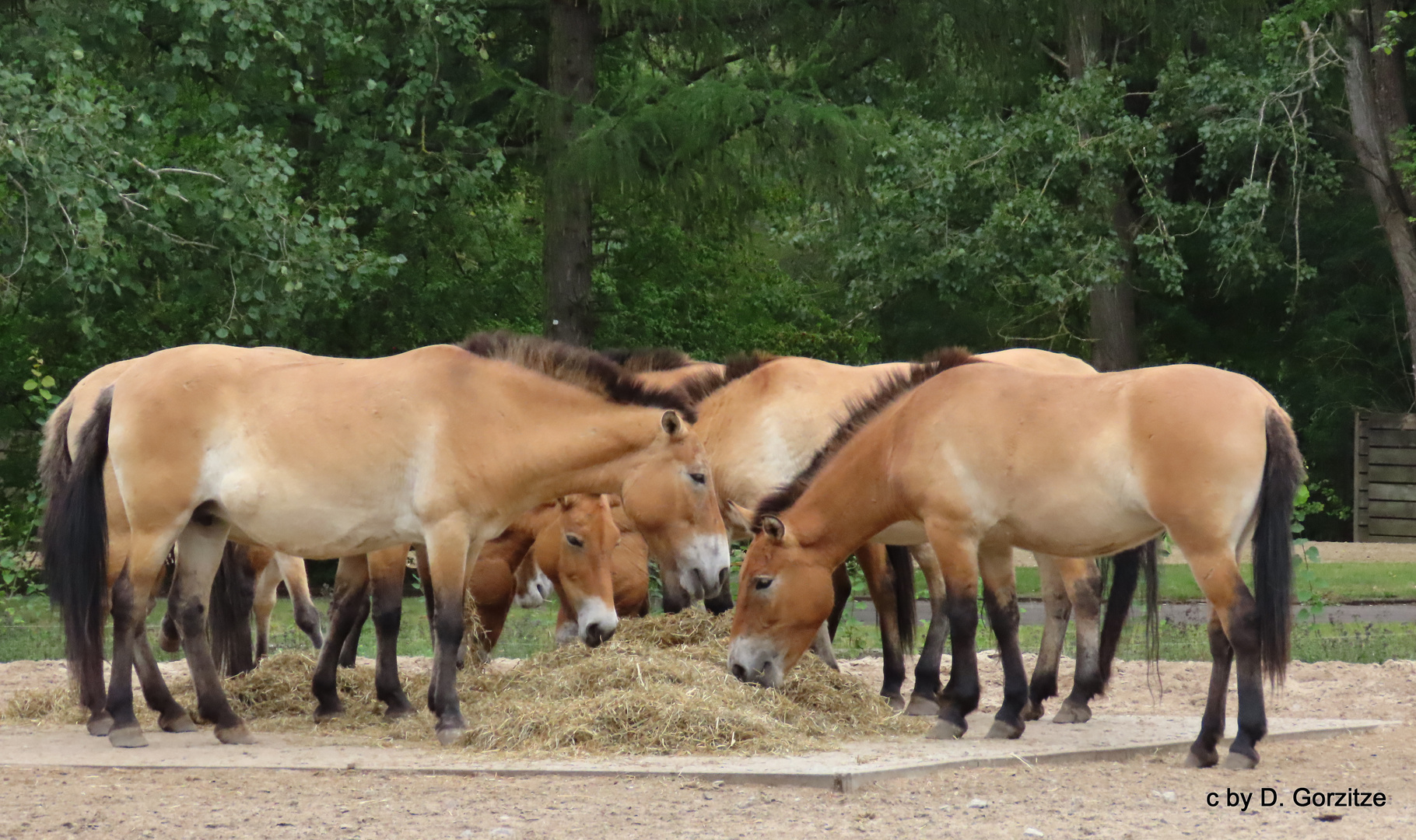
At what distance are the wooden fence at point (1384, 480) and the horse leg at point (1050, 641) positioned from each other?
18.1m

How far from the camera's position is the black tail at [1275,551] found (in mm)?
6457

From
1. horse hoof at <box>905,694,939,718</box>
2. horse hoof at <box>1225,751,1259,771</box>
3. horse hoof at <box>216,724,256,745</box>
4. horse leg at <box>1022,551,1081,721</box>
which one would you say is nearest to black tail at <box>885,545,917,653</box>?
horse hoof at <box>905,694,939,718</box>

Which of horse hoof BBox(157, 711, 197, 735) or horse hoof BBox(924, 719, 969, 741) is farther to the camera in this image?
horse hoof BBox(157, 711, 197, 735)

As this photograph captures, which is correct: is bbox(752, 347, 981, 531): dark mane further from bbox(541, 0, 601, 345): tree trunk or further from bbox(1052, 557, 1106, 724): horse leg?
bbox(541, 0, 601, 345): tree trunk

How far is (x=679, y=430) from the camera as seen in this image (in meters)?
7.20

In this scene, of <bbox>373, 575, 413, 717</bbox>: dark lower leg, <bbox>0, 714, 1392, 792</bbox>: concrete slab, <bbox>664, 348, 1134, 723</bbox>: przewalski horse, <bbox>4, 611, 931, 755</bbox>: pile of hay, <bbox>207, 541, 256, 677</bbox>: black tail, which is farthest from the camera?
<bbox>207, 541, 256, 677</bbox>: black tail

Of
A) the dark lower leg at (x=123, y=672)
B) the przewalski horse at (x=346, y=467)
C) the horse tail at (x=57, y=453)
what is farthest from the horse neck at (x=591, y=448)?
the horse tail at (x=57, y=453)

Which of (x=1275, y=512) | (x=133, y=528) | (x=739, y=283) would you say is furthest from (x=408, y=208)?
(x=1275, y=512)

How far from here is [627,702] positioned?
6887 millimetres

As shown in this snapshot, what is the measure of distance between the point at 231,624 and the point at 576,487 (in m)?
2.89

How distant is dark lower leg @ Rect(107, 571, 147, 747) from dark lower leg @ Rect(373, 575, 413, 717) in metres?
1.14

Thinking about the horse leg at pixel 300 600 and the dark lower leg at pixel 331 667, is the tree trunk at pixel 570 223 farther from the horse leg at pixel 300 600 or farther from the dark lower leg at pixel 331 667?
the dark lower leg at pixel 331 667

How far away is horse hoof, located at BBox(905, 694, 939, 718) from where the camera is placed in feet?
25.9

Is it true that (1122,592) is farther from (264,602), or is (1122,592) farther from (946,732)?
(264,602)
